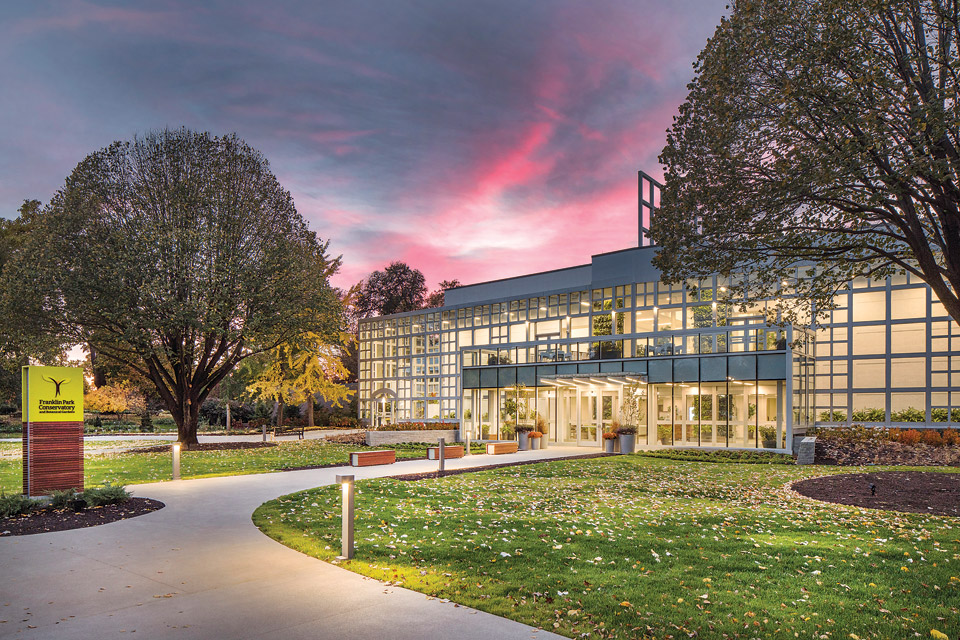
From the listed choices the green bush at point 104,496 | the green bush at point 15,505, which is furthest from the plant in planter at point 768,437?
the green bush at point 15,505

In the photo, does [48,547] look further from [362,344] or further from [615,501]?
[362,344]

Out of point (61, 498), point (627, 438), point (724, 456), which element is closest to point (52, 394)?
point (61, 498)

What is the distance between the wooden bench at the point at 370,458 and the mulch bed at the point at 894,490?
39.5 feet

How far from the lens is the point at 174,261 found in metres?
24.6

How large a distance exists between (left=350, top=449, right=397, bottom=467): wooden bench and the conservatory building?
4771 mm

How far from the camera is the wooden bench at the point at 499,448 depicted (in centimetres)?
2492

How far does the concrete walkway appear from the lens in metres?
5.28

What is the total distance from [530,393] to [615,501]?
2081 centimetres

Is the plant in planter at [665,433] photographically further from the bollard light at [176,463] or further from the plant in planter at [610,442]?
the bollard light at [176,463]

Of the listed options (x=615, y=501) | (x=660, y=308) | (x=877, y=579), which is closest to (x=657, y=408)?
(x=660, y=308)

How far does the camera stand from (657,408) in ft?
98.5

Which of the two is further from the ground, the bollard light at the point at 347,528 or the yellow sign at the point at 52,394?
the yellow sign at the point at 52,394

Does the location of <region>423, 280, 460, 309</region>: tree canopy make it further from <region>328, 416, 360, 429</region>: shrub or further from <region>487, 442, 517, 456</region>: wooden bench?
<region>487, 442, 517, 456</region>: wooden bench

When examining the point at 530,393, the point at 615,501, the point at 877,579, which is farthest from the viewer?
the point at 530,393
